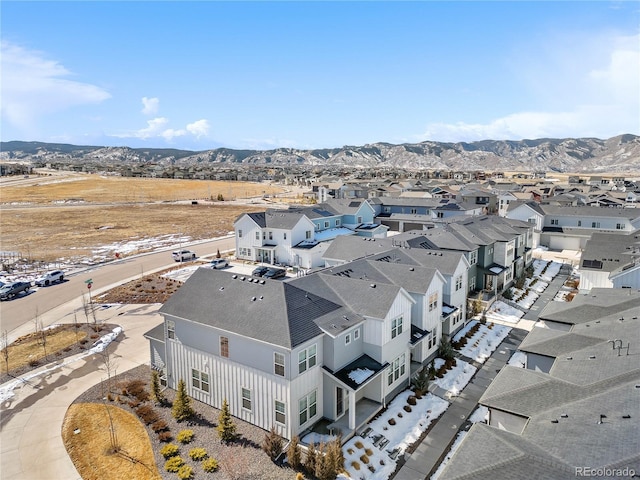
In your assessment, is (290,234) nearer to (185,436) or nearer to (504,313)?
(504,313)

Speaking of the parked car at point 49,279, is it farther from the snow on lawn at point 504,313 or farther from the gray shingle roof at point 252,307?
the snow on lawn at point 504,313

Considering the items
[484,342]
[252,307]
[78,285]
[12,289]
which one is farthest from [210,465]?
[12,289]

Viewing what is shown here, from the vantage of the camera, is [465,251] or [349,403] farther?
[465,251]

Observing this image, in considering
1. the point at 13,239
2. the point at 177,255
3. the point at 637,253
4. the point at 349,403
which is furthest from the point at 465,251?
the point at 13,239

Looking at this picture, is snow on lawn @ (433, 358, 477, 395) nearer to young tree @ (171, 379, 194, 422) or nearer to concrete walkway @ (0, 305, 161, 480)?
young tree @ (171, 379, 194, 422)

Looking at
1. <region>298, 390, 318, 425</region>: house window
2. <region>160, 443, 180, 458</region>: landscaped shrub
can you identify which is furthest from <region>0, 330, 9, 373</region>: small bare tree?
<region>298, 390, 318, 425</region>: house window

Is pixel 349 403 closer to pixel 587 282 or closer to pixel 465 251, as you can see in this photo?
pixel 465 251

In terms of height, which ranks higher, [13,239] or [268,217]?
[268,217]
